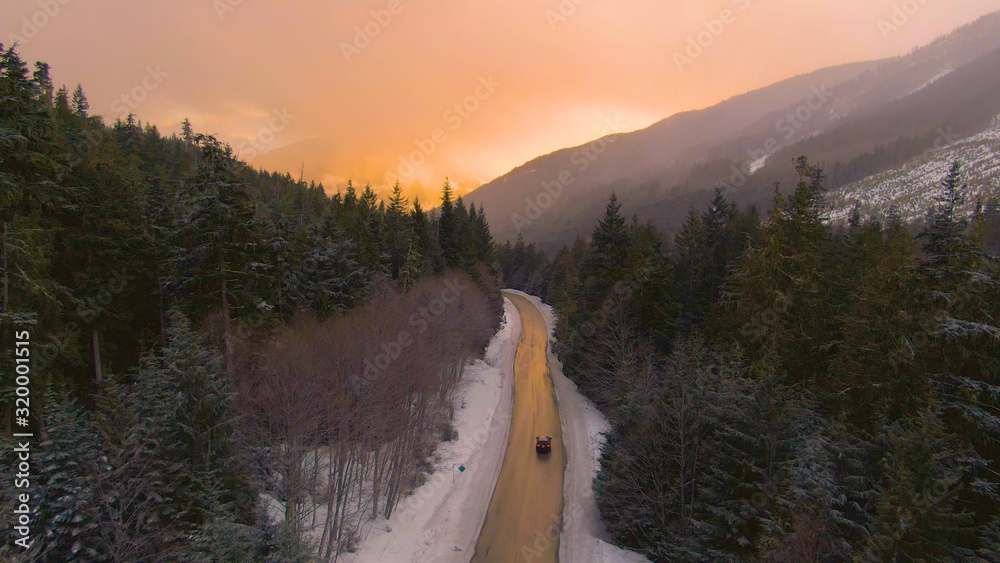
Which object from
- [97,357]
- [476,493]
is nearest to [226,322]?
[97,357]

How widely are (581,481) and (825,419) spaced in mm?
14950

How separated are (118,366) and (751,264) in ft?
112

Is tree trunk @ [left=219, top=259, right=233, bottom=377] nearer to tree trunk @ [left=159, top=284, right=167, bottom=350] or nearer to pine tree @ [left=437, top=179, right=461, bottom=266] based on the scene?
tree trunk @ [left=159, top=284, right=167, bottom=350]

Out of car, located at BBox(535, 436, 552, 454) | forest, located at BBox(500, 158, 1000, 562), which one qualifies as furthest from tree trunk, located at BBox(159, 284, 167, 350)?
forest, located at BBox(500, 158, 1000, 562)

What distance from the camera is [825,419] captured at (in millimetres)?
17406

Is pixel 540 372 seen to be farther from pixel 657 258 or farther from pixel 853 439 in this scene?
pixel 853 439

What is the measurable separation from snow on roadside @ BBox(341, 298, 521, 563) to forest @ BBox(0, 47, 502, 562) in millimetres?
1133

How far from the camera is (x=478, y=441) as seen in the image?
104 ft

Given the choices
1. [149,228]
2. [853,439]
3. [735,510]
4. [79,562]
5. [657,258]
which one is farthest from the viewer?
[657,258]

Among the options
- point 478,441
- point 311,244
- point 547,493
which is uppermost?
point 311,244

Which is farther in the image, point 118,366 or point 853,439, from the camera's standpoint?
point 118,366

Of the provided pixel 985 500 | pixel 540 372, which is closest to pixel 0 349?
pixel 985 500

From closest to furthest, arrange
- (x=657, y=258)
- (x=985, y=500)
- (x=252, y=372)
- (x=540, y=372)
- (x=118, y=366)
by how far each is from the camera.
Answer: (x=985, y=500), (x=252, y=372), (x=118, y=366), (x=657, y=258), (x=540, y=372)

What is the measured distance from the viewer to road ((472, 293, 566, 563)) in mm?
21703
